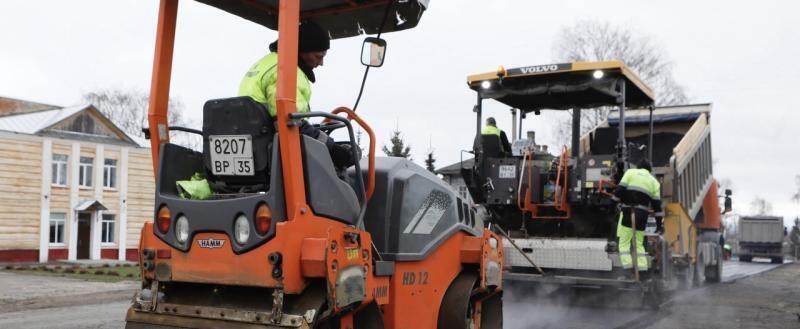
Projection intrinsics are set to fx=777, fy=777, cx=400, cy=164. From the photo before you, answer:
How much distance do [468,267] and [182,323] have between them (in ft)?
7.05

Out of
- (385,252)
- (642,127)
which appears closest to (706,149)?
(642,127)

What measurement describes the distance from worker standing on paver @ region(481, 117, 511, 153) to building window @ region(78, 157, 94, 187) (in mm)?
22245

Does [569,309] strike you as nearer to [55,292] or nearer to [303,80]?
[303,80]

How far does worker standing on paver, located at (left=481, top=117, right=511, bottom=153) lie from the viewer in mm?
10414

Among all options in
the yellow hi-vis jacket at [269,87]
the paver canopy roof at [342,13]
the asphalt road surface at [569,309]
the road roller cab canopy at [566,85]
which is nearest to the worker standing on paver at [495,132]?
the road roller cab canopy at [566,85]

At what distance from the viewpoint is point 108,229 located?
30.2 metres

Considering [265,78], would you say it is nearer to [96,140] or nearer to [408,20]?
[408,20]

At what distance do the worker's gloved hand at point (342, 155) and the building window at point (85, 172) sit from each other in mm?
26873

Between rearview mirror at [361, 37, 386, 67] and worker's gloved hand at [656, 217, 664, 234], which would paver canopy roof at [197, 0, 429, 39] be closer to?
rearview mirror at [361, 37, 386, 67]

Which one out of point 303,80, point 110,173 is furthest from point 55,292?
point 110,173

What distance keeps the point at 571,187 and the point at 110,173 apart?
79.0ft

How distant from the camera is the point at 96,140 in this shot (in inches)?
1153

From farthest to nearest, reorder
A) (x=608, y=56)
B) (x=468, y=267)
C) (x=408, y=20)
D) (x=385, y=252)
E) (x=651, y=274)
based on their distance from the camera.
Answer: (x=608, y=56) < (x=651, y=274) < (x=468, y=267) < (x=408, y=20) < (x=385, y=252)

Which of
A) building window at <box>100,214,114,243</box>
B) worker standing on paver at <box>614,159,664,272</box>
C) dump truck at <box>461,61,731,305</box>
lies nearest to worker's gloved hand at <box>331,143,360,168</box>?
dump truck at <box>461,61,731,305</box>
